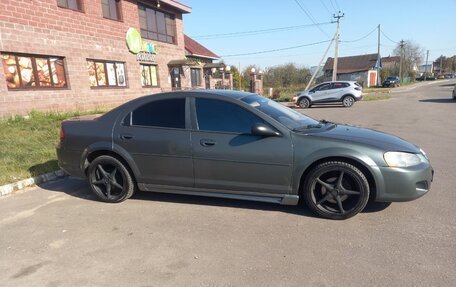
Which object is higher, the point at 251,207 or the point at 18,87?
the point at 18,87

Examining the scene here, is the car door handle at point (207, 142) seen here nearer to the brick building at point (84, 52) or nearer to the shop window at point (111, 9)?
the brick building at point (84, 52)

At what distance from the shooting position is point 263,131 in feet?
12.6

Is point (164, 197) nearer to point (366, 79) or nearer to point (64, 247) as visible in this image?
point (64, 247)

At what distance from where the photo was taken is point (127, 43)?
17016 millimetres

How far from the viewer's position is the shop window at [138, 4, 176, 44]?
18436mm

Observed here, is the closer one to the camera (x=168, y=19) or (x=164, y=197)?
(x=164, y=197)

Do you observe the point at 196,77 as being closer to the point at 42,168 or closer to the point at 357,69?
the point at 42,168

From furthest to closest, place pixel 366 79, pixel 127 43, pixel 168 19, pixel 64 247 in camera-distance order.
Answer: pixel 366 79
pixel 168 19
pixel 127 43
pixel 64 247

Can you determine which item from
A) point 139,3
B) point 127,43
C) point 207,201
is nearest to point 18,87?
point 127,43

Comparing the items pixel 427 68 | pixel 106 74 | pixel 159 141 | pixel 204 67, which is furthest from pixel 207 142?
pixel 427 68

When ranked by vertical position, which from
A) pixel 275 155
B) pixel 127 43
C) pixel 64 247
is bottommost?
pixel 64 247

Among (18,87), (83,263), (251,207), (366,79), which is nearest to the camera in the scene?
(83,263)

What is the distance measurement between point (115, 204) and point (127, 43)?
46.6ft

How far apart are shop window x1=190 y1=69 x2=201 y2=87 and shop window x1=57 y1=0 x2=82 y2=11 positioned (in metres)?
9.72
